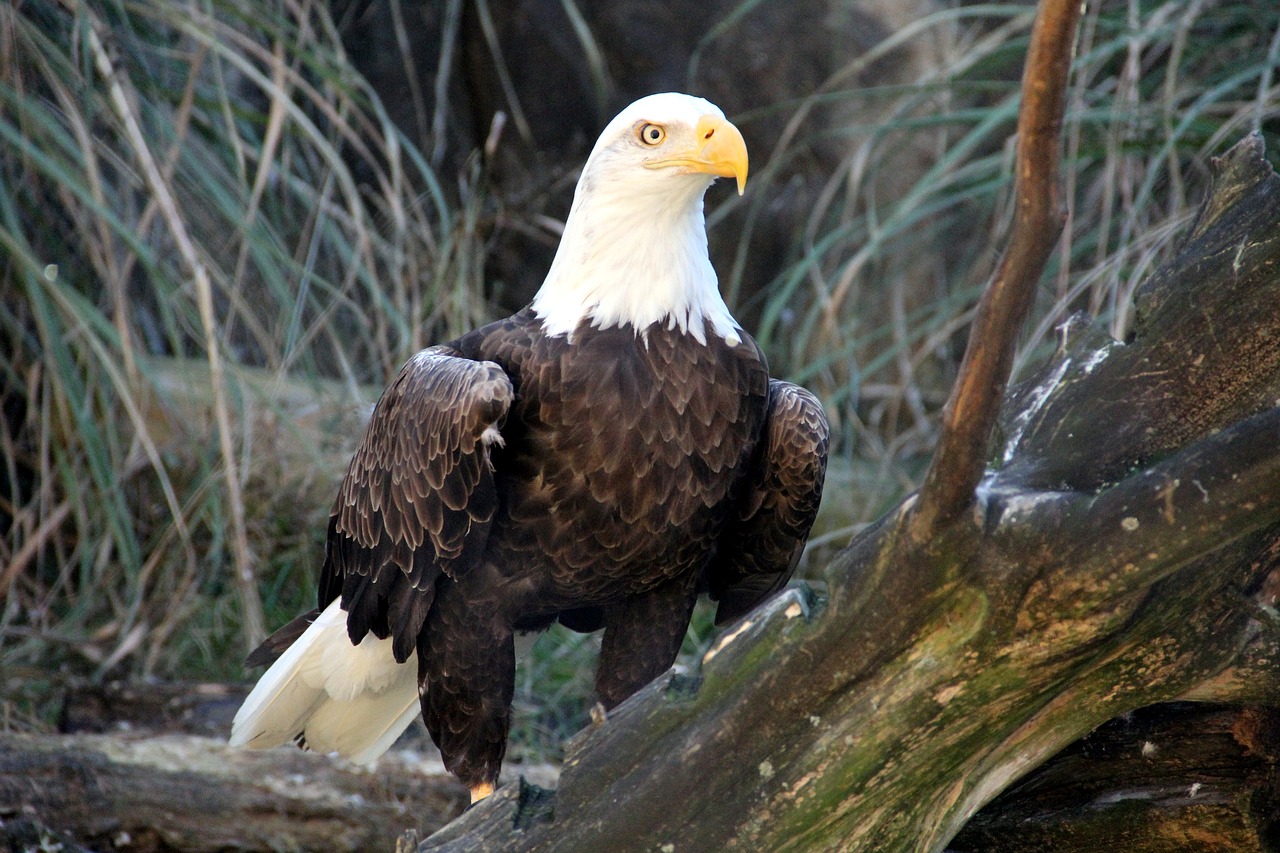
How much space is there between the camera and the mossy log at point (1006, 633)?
1.97 m

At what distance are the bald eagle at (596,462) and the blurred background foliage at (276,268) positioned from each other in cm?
155

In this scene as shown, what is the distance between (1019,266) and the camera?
1612mm

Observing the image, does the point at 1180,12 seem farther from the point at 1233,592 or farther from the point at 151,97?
the point at 151,97

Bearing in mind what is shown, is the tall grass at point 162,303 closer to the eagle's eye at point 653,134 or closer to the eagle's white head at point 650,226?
the eagle's white head at point 650,226

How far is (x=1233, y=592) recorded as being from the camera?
2.22m

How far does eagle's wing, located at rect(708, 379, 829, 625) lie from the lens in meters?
2.93

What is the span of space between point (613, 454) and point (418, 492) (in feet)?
1.40

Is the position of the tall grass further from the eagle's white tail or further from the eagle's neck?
the eagle's neck

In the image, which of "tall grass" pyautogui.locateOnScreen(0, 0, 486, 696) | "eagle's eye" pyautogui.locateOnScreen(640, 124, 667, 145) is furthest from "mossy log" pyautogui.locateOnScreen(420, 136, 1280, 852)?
"tall grass" pyautogui.locateOnScreen(0, 0, 486, 696)

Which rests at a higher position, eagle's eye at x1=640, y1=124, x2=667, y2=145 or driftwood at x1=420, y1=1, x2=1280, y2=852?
eagle's eye at x1=640, y1=124, x2=667, y2=145

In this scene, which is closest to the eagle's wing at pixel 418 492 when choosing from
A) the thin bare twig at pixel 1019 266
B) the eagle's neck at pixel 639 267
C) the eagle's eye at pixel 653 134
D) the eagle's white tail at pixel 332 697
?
the eagle's white tail at pixel 332 697

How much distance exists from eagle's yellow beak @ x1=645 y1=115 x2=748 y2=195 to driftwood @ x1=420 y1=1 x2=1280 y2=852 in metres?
0.78

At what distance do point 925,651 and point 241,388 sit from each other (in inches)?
127

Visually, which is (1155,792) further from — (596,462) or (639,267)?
(639,267)
